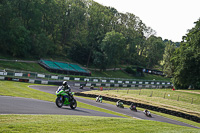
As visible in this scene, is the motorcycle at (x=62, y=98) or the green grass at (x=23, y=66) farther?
the green grass at (x=23, y=66)

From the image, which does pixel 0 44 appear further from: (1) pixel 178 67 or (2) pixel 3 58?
(1) pixel 178 67

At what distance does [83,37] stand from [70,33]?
7.03m

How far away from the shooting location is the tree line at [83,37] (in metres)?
48.3

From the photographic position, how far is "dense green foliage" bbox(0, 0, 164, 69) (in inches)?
2306

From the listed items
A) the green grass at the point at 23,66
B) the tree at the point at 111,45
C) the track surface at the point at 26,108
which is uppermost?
the tree at the point at 111,45

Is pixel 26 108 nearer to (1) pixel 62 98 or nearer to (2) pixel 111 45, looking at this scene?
(1) pixel 62 98

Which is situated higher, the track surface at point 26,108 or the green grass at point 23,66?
the green grass at point 23,66

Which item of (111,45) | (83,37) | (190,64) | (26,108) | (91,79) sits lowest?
(26,108)

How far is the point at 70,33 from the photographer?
291 feet

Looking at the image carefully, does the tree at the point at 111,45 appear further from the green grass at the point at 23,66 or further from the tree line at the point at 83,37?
the green grass at the point at 23,66

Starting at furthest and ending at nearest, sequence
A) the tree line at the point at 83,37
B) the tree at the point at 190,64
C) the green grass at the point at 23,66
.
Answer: the green grass at the point at 23,66 < the tree line at the point at 83,37 < the tree at the point at 190,64

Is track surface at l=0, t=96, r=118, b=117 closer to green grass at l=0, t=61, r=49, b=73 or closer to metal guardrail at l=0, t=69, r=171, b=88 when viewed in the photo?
metal guardrail at l=0, t=69, r=171, b=88

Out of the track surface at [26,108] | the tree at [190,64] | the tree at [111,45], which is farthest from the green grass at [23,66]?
the track surface at [26,108]

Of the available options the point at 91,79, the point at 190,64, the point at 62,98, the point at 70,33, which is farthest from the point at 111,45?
the point at 62,98
